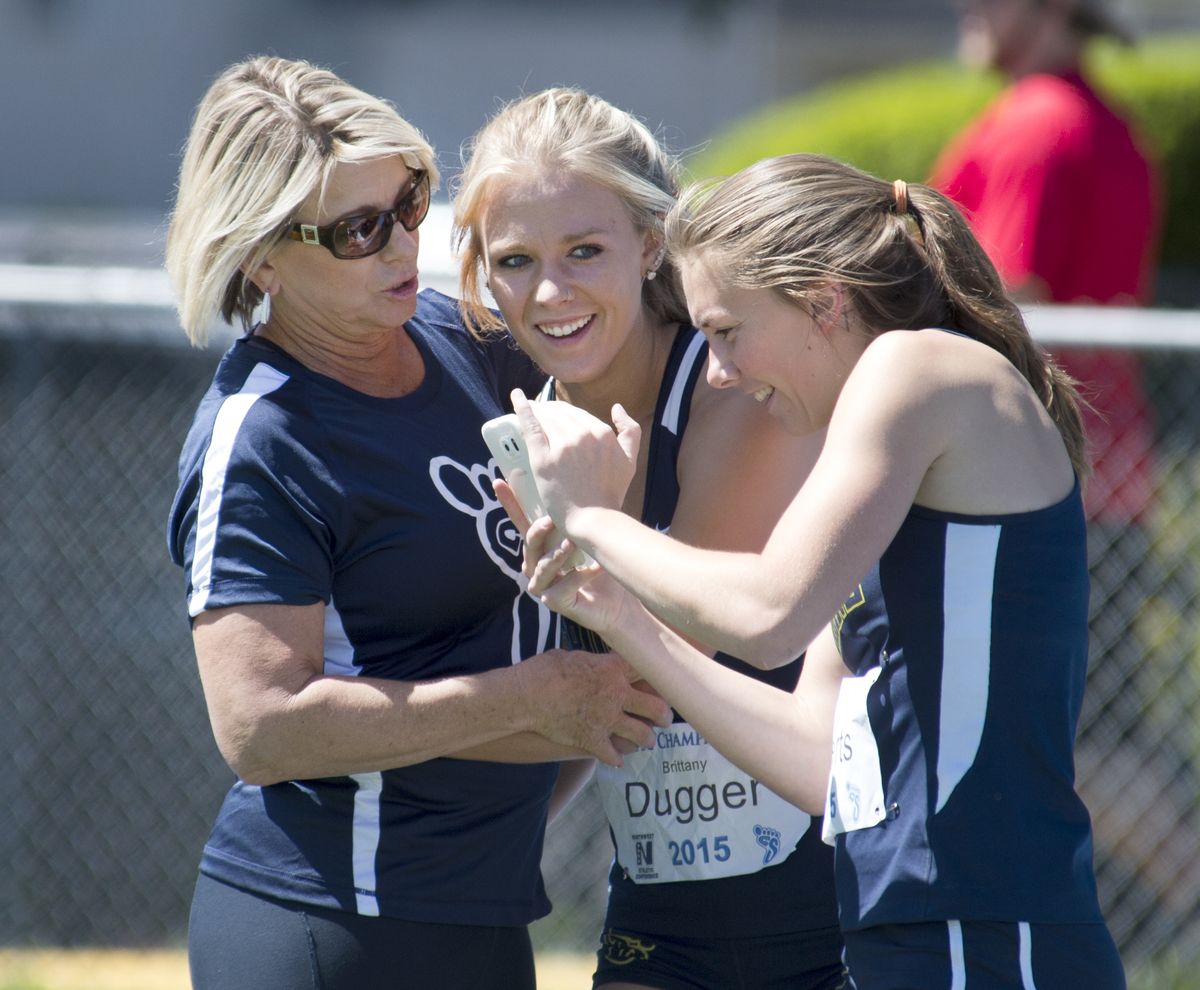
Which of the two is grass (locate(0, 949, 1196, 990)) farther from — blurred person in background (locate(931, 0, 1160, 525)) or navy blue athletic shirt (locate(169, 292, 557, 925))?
navy blue athletic shirt (locate(169, 292, 557, 925))

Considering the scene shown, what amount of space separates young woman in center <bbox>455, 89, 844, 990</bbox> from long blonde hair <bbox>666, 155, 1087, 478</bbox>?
0.37m

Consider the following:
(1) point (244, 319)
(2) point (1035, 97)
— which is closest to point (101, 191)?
(2) point (1035, 97)

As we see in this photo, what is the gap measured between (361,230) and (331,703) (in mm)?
755

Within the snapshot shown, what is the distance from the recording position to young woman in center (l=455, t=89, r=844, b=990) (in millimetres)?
2475

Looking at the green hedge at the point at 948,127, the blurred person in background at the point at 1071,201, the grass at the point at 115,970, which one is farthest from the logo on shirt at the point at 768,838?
the green hedge at the point at 948,127

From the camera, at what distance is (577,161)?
8.15ft

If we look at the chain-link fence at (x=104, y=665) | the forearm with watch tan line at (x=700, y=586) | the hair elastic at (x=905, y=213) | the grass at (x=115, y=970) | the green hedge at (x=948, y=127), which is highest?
the hair elastic at (x=905, y=213)

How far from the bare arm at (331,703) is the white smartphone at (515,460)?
275mm

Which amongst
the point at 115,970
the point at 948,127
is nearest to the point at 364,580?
the point at 115,970

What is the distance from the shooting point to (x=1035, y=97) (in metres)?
4.39

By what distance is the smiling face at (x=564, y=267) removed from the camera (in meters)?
2.49

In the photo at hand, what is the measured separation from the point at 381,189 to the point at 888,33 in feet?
47.6

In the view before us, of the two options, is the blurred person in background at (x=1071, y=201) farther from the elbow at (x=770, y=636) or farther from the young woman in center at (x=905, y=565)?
the elbow at (x=770, y=636)

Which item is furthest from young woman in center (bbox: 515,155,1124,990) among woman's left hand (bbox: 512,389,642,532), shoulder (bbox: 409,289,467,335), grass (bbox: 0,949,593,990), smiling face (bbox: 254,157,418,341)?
grass (bbox: 0,949,593,990)
